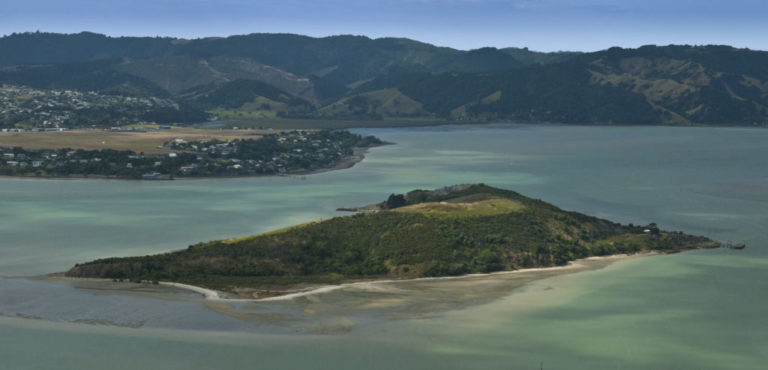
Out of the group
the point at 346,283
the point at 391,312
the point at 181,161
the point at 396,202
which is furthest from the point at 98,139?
the point at 391,312

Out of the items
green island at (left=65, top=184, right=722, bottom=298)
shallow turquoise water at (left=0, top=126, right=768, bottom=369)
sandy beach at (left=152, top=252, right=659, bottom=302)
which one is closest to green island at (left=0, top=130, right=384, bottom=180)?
shallow turquoise water at (left=0, top=126, right=768, bottom=369)

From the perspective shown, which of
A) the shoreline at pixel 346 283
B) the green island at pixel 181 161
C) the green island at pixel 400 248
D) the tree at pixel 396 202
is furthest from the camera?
the green island at pixel 181 161

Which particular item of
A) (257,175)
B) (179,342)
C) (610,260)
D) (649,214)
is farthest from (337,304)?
(257,175)

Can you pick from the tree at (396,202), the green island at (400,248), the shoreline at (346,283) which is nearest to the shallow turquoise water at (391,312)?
the shoreline at (346,283)

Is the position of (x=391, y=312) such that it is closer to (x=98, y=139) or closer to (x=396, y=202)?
(x=396, y=202)

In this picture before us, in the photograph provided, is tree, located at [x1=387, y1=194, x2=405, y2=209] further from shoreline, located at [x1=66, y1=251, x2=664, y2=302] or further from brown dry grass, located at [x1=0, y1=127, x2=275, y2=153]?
brown dry grass, located at [x1=0, y1=127, x2=275, y2=153]

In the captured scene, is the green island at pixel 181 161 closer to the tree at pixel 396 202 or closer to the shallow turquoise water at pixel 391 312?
the shallow turquoise water at pixel 391 312
